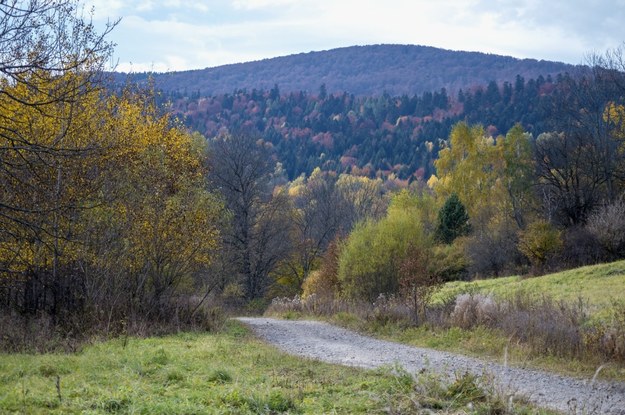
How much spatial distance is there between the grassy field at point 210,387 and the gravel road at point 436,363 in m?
0.75

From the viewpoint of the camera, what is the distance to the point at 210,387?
8.30 metres

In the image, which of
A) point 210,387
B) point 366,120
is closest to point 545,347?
point 210,387

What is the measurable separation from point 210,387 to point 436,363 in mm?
6110

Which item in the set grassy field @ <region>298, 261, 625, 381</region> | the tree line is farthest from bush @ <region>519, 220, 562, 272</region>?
grassy field @ <region>298, 261, 625, 381</region>

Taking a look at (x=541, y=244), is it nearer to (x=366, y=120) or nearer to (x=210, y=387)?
(x=210, y=387)

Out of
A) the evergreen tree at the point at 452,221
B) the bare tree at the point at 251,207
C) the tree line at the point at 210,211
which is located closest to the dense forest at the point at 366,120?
the tree line at the point at 210,211

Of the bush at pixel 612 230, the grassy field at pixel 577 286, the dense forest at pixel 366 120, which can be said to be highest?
the dense forest at pixel 366 120

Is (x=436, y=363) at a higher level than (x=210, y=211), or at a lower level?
lower

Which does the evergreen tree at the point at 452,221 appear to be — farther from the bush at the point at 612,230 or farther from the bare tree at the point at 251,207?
the bush at the point at 612,230

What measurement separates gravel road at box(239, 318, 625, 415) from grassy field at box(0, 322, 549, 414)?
75cm

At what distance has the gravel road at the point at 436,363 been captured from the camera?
910 cm

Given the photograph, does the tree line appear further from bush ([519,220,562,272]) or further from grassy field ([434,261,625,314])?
grassy field ([434,261,625,314])

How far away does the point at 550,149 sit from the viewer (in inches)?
1750

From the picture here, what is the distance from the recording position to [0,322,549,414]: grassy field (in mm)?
7070
